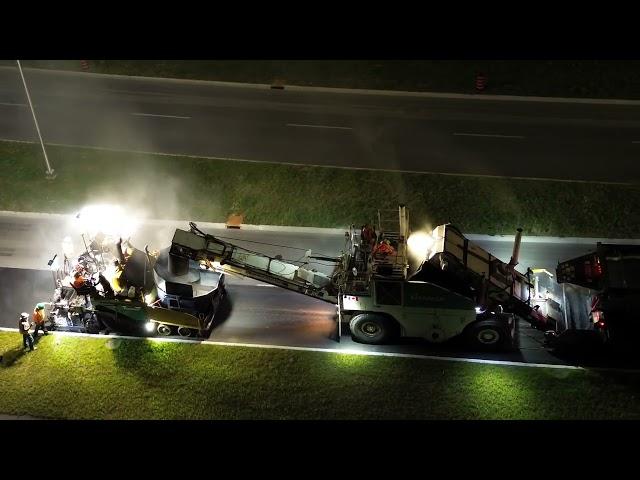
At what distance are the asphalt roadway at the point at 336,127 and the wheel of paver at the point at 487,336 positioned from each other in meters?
8.79

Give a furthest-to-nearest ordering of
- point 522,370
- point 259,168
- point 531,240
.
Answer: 1. point 259,168
2. point 531,240
3. point 522,370

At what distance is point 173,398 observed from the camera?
14742mm

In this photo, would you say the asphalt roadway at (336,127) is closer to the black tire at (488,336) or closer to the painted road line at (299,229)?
the painted road line at (299,229)

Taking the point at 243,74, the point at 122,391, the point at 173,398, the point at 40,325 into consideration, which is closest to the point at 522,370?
the point at 173,398

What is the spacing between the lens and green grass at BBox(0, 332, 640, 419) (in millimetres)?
14492

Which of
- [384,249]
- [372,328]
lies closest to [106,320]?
[372,328]

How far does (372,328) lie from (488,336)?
3177 mm

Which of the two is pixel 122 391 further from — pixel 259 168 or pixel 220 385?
pixel 259 168

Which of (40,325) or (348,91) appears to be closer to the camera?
(40,325)

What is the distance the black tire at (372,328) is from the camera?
51.8 ft

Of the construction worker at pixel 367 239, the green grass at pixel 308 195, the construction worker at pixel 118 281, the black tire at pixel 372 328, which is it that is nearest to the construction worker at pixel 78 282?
the construction worker at pixel 118 281

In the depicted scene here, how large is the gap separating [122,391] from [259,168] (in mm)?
10954

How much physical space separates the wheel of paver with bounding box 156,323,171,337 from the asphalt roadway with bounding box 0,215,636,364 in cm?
130
